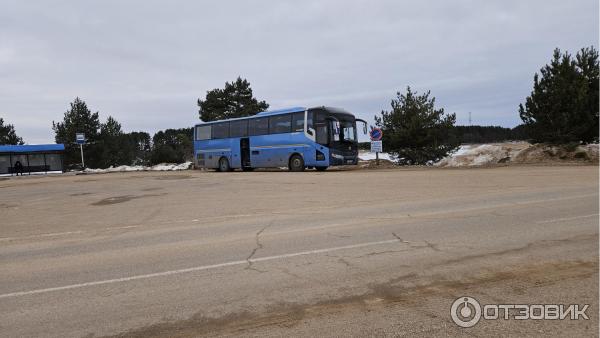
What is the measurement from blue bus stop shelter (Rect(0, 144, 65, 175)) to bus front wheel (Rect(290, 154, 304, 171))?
28.3 metres

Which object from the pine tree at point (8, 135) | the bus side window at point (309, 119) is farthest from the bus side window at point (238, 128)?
the pine tree at point (8, 135)

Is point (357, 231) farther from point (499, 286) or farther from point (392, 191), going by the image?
point (392, 191)

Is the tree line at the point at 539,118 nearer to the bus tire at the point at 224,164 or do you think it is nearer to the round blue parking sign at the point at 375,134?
the round blue parking sign at the point at 375,134

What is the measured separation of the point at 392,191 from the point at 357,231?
6.52m

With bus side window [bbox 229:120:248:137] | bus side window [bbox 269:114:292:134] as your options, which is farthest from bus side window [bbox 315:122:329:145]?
bus side window [bbox 229:120:248:137]

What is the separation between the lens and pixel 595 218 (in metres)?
7.34

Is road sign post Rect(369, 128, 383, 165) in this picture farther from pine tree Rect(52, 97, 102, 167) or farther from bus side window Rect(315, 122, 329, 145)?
pine tree Rect(52, 97, 102, 167)

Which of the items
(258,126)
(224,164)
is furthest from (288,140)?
(224,164)

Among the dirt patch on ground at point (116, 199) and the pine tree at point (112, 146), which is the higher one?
the pine tree at point (112, 146)

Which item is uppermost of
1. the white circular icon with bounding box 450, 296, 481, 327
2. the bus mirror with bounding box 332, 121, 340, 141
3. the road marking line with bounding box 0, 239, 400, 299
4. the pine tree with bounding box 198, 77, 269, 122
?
the pine tree with bounding box 198, 77, 269, 122

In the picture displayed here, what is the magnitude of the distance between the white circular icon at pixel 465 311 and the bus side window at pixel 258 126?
23456 mm

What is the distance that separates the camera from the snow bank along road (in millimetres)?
3545

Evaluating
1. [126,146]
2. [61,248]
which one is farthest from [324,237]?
[126,146]

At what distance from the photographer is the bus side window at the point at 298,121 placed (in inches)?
964
